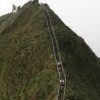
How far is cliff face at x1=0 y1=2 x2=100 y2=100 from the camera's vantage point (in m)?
49.6

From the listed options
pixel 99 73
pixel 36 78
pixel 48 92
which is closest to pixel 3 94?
pixel 36 78

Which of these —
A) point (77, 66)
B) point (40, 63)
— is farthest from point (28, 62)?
point (77, 66)

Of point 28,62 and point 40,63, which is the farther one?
point 28,62

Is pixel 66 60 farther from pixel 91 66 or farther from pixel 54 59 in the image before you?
pixel 91 66

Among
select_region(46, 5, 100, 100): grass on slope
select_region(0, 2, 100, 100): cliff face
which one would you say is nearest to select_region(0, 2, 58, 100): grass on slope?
select_region(0, 2, 100, 100): cliff face

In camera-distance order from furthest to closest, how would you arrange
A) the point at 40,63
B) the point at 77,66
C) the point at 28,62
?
the point at 28,62
the point at 77,66
the point at 40,63

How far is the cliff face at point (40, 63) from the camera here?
49.6 metres

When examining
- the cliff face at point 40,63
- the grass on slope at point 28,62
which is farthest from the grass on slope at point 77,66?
the grass on slope at point 28,62

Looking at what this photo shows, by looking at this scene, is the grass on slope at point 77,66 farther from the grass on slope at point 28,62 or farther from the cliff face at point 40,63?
the grass on slope at point 28,62

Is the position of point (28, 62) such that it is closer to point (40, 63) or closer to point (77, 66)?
point (40, 63)

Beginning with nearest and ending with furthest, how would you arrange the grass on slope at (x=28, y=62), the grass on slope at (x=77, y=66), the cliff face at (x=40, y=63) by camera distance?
the grass on slope at (x=77, y=66) < the cliff face at (x=40, y=63) < the grass on slope at (x=28, y=62)

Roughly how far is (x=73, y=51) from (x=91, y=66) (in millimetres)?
4098

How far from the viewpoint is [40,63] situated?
180ft

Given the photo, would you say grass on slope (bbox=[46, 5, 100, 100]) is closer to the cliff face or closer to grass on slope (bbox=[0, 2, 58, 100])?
the cliff face
